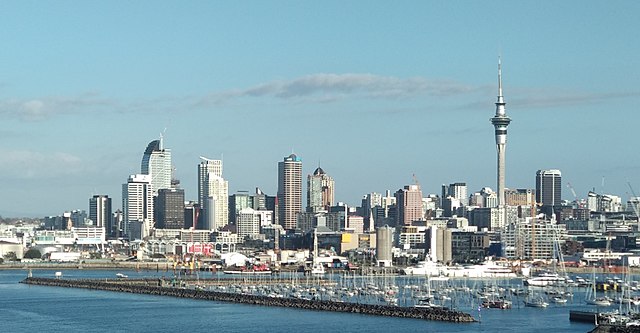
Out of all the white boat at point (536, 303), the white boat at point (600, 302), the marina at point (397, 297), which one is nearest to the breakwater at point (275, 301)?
the marina at point (397, 297)

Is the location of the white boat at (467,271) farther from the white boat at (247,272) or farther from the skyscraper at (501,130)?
the skyscraper at (501,130)

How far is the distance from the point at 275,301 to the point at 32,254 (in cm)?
9619

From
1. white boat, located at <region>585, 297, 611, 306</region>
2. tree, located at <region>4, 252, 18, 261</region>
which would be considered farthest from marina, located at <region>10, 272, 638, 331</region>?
tree, located at <region>4, 252, 18, 261</region>

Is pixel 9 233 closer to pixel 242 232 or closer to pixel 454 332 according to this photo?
pixel 242 232

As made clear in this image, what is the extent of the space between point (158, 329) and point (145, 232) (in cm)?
14080

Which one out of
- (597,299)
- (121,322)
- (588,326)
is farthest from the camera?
(597,299)

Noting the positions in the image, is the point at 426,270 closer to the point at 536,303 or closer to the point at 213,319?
the point at 536,303

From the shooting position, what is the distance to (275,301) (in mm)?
64562

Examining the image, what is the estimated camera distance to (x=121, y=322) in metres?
55.5

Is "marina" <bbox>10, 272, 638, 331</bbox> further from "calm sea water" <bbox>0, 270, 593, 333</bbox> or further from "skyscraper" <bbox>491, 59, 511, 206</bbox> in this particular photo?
"skyscraper" <bbox>491, 59, 511, 206</bbox>

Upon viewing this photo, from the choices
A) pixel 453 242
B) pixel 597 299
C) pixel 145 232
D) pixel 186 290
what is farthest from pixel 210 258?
pixel 597 299

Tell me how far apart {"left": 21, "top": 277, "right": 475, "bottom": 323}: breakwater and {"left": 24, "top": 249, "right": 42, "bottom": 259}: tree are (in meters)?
63.6

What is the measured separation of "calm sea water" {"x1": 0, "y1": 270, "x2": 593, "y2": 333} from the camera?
5178 centimetres

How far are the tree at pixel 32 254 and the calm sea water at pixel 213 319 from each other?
8539 cm
